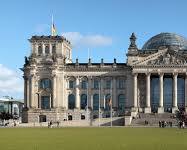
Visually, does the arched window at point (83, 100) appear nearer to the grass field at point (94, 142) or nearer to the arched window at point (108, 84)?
the arched window at point (108, 84)

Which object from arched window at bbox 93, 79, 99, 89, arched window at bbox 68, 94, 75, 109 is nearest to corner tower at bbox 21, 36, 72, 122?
arched window at bbox 68, 94, 75, 109

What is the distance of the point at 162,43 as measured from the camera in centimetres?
16400

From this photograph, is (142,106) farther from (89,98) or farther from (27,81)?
(27,81)

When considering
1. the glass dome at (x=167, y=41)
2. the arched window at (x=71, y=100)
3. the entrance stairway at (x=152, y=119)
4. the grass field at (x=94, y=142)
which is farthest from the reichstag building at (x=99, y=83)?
the grass field at (x=94, y=142)

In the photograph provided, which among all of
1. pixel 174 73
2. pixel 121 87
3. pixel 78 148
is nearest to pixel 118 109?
pixel 121 87

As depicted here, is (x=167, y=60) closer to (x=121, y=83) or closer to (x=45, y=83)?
(x=121, y=83)

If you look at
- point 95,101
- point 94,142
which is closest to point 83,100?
point 95,101

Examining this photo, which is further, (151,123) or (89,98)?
(89,98)

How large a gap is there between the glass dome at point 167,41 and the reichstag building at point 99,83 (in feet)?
20.3

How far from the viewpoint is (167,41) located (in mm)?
165000

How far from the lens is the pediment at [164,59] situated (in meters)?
149

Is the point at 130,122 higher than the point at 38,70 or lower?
lower

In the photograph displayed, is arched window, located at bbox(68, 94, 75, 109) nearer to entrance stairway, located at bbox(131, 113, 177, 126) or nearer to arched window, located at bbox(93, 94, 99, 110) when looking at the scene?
arched window, located at bbox(93, 94, 99, 110)

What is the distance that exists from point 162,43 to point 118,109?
24.6 m
